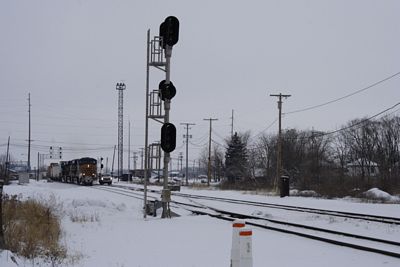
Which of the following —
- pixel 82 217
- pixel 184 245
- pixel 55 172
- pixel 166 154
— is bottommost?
pixel 82 217

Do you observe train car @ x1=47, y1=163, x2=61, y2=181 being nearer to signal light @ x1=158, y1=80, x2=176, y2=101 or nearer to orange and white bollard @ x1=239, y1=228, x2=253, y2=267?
signal light @ x1=158, y1=80, x2=176, y2=101

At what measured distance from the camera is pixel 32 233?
43.3 feet

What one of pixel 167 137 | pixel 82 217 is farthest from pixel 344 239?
pixel 82 217

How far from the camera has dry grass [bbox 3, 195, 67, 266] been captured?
10.6 metres

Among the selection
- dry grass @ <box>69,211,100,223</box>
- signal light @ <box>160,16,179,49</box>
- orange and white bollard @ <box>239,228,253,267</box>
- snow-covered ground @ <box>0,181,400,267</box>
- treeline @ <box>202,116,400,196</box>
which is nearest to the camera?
orange and white bollard @ <box>239,228,253,267</box>

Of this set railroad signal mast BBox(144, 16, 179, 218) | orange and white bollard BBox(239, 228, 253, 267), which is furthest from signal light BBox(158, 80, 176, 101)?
orange and white bollard BBox(239, 228, 253, 267)

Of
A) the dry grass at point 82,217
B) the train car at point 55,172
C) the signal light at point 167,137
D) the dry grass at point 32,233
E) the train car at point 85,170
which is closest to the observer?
the dry grass at point 32,233

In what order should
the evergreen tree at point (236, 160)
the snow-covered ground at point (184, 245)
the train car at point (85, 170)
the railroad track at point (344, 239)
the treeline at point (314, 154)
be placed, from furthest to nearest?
the evergreen tree at point (236, 160) → the treeline at point (314, 154) → the train car at point (85, 170) → the railroad track at point (344, 239) → the snow-covered ground at point (184, 245)

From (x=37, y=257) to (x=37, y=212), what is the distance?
7.44 meters

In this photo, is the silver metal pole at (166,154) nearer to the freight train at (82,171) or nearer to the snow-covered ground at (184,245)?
the snow-covered ground at (184,245)

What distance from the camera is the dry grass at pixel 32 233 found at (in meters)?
10.6

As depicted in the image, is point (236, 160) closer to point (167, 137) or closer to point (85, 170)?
point (85, 170)

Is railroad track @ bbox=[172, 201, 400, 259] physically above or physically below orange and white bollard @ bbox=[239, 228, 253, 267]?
below

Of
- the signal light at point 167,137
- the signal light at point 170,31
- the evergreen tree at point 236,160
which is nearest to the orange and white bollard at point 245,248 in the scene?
the signal light at point 167,137
